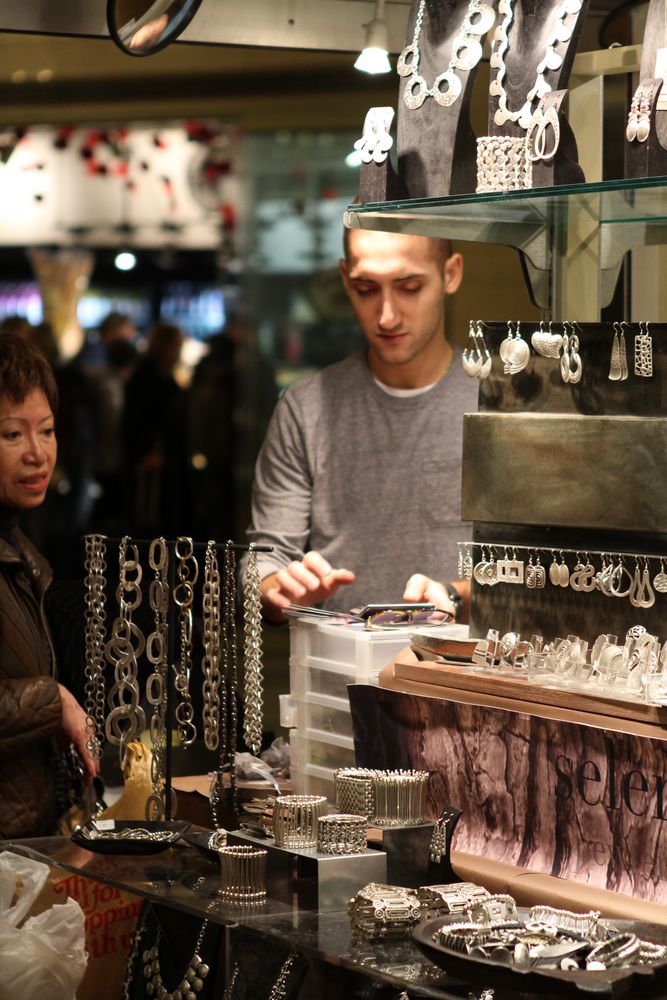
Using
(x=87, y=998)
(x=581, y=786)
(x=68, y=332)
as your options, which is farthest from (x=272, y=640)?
(x=581, y=786)

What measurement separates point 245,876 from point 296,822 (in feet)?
0.37

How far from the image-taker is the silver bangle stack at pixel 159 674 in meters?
2.65

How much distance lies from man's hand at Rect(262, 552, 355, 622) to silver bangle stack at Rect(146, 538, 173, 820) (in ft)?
0.89

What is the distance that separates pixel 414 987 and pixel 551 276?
4.36 ft

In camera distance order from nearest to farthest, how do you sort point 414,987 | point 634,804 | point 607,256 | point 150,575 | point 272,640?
point 414,987, point 634,804, point 607,256, point 150,575, point 272,640

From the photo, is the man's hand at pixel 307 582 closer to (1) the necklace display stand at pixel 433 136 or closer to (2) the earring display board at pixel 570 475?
(2) the earring display board at pixel 570 475

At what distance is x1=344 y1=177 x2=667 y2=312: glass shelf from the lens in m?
2.37

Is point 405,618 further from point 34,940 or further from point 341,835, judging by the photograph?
point 34,940

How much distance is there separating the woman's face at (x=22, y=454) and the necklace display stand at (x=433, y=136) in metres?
0.87

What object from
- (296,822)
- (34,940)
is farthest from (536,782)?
(34,940)

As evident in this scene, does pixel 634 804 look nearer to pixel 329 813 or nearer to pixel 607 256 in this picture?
pixel 329 813

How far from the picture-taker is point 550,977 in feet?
5.67

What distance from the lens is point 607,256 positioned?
2.59m

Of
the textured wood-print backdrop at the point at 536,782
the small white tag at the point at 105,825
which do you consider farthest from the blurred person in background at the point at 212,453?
the textured wood-print backdrop at the point at 536,782
